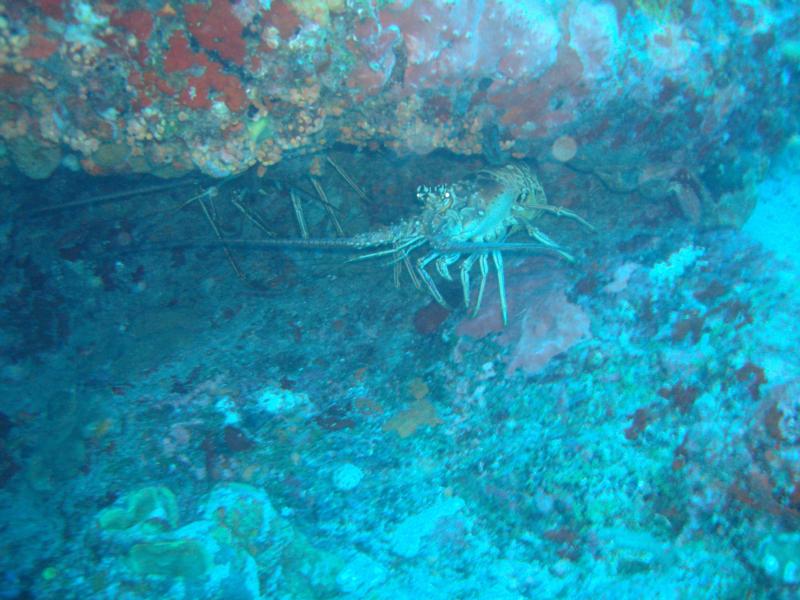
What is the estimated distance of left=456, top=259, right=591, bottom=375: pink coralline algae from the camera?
7.79 ft

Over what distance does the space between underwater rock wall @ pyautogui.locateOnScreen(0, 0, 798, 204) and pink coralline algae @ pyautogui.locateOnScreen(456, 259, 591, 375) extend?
36.5 inches

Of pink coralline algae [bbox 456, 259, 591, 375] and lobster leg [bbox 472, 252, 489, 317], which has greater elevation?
lobster leg [bbox 472, 252, 489, 317]

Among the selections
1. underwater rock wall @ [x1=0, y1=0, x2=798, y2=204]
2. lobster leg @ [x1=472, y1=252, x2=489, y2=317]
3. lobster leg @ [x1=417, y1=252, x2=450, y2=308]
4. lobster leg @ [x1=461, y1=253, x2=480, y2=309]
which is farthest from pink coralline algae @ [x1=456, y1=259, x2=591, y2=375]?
underwater rock wall @ [x1=0, y1=0, x2=798, y2=204]

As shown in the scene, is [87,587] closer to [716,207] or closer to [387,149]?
[387,149]

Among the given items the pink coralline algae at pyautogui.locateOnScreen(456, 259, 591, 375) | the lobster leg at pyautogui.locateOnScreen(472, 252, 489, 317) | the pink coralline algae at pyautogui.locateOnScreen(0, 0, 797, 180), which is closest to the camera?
the pink coralline algae at pyautogui.locateOnScreen(0, 0, 797, 180)

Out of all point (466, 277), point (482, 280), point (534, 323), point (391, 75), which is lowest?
point (534, 323)

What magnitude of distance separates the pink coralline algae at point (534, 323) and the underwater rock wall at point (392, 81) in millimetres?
927

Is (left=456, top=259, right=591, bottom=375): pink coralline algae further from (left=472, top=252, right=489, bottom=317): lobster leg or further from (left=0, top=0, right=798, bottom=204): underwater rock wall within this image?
(left=0, top=0, right=798, bottom=204): underwater rock wall

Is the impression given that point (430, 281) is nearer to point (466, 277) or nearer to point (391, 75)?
point (466, 277)

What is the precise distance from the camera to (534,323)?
8.58ft

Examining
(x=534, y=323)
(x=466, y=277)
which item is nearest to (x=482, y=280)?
(x=466, y=277)

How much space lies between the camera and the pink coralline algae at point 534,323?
2375mm

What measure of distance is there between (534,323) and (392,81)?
5.41 ft

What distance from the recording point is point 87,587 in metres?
1.63
